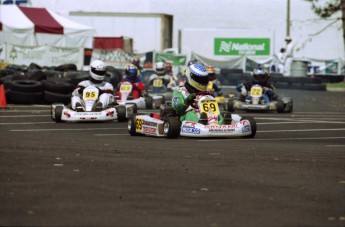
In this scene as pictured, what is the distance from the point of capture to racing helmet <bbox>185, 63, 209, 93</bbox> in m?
15.1

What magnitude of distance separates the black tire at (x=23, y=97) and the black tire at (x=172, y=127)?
30.8 ft

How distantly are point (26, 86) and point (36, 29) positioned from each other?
51.5ft

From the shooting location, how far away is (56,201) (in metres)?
7.21

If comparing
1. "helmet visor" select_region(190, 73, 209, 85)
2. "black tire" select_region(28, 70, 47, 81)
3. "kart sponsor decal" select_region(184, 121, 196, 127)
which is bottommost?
"kart sponsor decal" select_region(184, 121, 196, 127)

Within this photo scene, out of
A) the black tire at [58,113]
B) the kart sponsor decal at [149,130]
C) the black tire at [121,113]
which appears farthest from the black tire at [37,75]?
the kart sponsor decal at [149,130]

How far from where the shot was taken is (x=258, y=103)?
2302 cm

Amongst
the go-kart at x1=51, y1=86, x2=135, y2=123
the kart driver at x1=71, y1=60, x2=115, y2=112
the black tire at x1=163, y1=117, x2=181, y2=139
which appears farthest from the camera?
the kart driver at x1=71, y1=60, x2=115, y2=112

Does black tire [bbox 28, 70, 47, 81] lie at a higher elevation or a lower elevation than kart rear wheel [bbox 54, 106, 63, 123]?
higher

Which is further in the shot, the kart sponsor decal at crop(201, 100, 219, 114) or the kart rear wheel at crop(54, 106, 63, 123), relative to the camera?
the kart rear wheel at crop(54, 106, 63, 123)

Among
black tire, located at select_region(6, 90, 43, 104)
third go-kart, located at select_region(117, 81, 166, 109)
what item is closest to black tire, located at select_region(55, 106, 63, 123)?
third go-kart, located at select_region(117, 81, 166, 109)

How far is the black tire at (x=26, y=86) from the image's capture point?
2329 cm

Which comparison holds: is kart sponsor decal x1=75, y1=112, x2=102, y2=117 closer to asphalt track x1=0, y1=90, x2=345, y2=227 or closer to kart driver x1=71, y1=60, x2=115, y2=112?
kart driver x1=71, y1=60, x2=115, y2=112

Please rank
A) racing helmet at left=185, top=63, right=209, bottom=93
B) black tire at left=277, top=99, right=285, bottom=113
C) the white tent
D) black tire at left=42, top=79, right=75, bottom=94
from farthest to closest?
the white tent < black tire at left=42, top=79, right=75, bottom=94 < black tire at left=277, top=99, right=285, bottom=113 < racing helmet at left=185, top=63, right=209, bottom=93

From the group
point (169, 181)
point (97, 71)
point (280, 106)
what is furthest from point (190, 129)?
point (280, 106)
